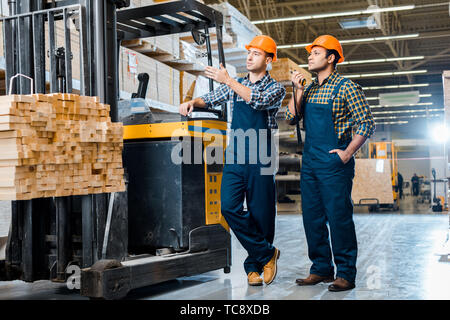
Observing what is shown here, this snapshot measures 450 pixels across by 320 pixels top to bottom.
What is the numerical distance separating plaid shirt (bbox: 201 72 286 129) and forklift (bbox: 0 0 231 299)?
25cm

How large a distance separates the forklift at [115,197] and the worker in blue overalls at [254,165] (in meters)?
0.35

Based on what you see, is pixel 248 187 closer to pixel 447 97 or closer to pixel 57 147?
pixel 57 147

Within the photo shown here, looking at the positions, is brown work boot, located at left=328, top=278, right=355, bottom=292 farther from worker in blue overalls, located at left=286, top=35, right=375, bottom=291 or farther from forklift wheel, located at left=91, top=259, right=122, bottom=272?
forklift wheel, located at left=91, top=259, right=122, bottom=272

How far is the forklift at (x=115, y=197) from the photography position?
3.54 meters

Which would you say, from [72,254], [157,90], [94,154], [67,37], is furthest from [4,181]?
[157,90]

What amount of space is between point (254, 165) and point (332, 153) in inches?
22.7

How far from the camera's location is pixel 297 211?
12766mm

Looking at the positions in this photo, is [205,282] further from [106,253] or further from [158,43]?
[158,43]

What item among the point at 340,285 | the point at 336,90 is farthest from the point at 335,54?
the point at 340,285

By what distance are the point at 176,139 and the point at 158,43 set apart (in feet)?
10.0

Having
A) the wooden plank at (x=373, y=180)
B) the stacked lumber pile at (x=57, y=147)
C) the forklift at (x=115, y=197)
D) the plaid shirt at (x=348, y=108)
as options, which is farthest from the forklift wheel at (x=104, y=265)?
the wooden plank at (x=373, y=180)

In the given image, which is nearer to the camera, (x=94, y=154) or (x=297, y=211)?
(x=94, y=154)

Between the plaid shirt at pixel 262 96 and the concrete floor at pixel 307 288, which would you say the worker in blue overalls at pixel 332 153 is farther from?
the concrete floor at pixel 307 288

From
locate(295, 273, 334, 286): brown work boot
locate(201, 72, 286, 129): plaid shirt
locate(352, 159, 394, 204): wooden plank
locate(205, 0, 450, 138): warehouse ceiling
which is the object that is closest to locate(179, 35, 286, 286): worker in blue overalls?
locate(201, 72, 286, 129): plaid shirt
